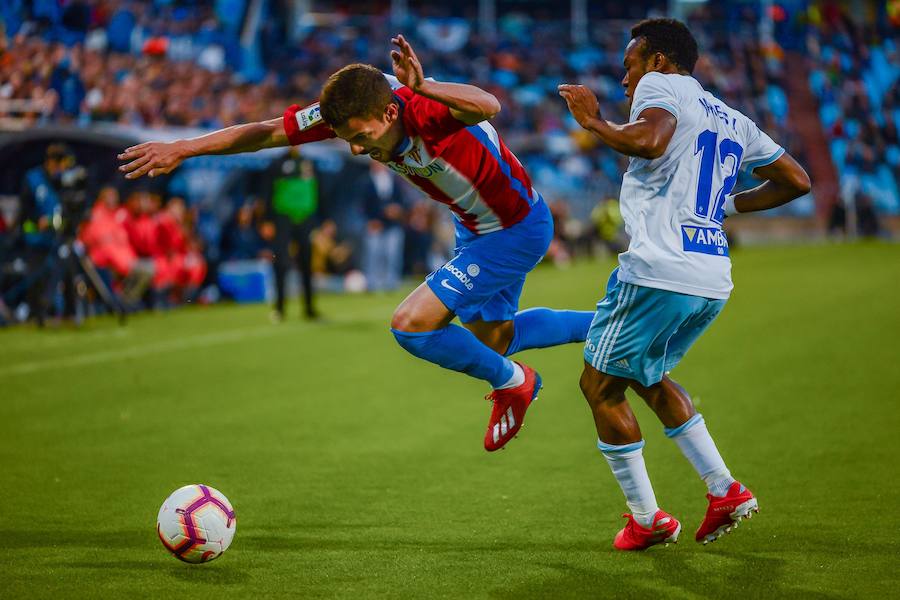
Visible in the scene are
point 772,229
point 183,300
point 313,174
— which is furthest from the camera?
point 772,229

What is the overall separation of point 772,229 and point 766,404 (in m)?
26.7

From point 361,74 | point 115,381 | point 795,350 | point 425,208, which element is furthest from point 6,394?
point 425,208

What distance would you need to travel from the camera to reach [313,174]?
15016 mm

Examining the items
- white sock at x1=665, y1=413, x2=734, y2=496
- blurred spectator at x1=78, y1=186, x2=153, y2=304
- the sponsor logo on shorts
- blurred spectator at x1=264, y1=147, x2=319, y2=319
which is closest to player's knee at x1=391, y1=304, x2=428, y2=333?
the sponsor logo on shorts

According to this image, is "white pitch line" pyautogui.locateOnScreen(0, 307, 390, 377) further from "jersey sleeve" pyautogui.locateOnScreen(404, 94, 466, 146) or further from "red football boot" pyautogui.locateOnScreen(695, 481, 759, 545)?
"red football boot" pyautogui.locateOnScreen(695, 481, 759, 545)

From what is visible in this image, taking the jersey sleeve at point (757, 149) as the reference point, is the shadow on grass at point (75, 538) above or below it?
below

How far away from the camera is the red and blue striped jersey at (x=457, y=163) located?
499 centimetres

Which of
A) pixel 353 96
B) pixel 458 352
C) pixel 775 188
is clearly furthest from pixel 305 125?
pixel 775 188

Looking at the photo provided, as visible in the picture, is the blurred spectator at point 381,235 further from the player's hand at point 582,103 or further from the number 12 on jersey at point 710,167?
the player's hand at point 582,103

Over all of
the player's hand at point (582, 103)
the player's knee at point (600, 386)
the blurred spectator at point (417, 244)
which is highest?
the player's hand at point (582, 103)

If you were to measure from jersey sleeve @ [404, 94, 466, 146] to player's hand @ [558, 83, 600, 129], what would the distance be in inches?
27.3

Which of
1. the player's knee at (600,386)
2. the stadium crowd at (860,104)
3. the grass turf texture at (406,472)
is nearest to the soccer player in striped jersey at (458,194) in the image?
the grass turf texture at (406,472)

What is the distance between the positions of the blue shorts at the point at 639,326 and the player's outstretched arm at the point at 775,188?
568mm

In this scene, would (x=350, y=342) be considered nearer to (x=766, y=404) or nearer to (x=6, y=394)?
(x=6, y=394)
